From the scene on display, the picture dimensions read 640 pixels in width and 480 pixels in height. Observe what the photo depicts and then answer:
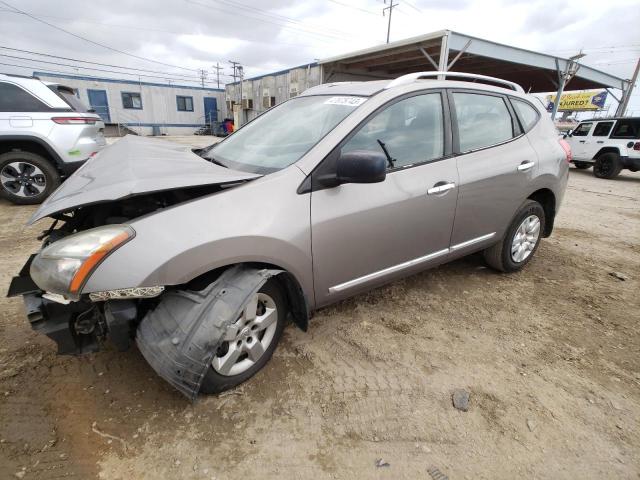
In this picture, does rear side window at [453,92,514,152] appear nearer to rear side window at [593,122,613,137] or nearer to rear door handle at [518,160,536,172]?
rear door handle at [518,160,536,172]

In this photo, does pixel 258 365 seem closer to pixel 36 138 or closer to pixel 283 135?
pixel 283 135

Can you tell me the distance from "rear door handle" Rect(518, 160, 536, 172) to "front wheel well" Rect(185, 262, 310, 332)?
2.21 meters

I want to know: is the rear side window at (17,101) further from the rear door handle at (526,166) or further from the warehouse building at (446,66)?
the warehouse building at (446,66)

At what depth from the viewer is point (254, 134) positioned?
107 inches

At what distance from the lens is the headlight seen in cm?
151

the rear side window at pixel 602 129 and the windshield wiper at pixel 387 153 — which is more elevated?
the rear side window at pixel 602 129

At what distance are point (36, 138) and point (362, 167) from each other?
534 cm

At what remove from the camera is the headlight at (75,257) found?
1.51m

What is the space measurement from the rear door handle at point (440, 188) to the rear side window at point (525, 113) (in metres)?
1.25

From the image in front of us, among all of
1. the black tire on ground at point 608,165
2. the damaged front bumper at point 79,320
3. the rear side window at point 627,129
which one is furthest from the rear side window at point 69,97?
the rear side window at point 627,129

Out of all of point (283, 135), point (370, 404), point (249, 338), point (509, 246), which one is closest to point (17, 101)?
point (283, 135)

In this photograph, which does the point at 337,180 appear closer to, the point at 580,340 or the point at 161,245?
the point at 161,245

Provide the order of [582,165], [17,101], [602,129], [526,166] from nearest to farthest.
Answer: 1. [526,166]
2. [17,101]
3. [602,129]
4. [582,165]

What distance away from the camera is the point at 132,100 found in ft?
93.1
